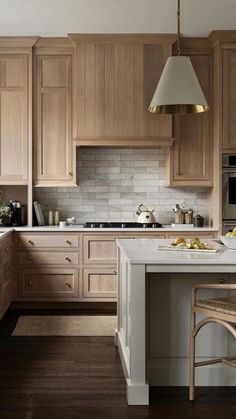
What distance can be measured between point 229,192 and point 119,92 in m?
1.52

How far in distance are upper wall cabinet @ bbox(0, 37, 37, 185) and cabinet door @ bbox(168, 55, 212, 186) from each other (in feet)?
5.02

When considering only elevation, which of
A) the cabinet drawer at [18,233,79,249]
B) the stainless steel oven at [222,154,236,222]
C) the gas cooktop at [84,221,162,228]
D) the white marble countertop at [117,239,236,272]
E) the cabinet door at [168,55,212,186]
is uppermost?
the cabinet door at [168,55,212,186]

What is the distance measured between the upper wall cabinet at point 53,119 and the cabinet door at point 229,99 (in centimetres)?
157

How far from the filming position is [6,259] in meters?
5.00

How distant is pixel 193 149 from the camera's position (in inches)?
224

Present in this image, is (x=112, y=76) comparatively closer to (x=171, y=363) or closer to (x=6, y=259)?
(x=6, y=259)

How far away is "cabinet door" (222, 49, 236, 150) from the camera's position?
Result: 545 cm

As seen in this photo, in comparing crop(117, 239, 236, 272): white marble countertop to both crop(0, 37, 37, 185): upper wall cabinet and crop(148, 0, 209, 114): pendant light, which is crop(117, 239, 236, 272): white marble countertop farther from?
crop(0, 37, 37, 185): upper wall cabinet

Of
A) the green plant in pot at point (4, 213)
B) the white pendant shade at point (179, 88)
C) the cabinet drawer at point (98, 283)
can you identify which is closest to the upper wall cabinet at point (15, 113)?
the green plant in pot at point (4, 213)

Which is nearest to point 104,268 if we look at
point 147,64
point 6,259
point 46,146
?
point 6,259

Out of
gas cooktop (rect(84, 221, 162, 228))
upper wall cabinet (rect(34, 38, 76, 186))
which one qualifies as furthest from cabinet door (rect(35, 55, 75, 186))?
gas cooktop (rect(84, 221, 162, 228))

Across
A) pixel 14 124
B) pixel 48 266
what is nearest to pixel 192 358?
pixel 48 266

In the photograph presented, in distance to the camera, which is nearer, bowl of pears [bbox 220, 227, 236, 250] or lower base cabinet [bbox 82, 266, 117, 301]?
bowl of pears [bbox 220, 227, 236, 250]

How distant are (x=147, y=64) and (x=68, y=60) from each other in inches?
32.4
